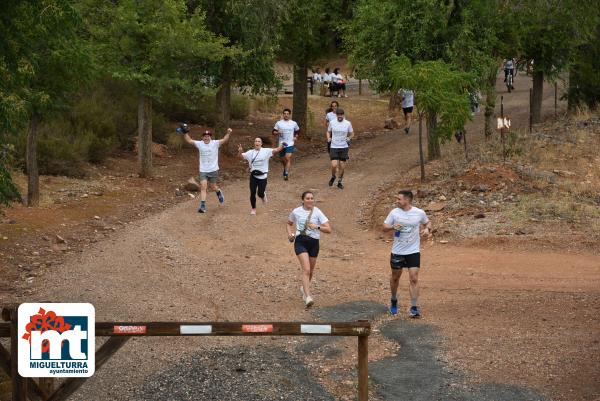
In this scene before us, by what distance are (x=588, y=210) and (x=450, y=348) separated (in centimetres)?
814

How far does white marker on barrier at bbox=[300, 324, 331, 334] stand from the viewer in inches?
344

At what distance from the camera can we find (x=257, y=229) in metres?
19.1

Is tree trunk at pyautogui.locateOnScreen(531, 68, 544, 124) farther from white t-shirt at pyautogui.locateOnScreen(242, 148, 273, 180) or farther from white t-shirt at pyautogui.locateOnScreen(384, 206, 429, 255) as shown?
white t-shirt at pyautogui.locateOnScreen(384, 206, 429, 255)

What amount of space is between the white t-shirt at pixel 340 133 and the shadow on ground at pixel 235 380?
10804 millimetres

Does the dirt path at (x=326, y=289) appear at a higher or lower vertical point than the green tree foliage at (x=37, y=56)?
lower

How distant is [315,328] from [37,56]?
9.12 metres

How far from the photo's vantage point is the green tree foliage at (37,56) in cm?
1313

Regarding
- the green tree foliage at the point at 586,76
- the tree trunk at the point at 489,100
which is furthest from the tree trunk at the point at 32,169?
the green tree foliage at the point at 586,76

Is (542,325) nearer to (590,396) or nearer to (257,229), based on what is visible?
(590,396)

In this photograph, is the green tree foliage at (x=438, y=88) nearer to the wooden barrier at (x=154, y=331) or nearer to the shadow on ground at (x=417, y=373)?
the shadow on ground at (x=417, y=373)

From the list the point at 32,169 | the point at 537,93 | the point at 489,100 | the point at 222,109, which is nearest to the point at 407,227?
the point at 32,169

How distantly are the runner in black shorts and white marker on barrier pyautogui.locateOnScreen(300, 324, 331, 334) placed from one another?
15.6ft

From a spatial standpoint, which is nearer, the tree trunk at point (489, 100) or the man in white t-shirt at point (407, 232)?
the man in white t-shirt at point (407, 232)

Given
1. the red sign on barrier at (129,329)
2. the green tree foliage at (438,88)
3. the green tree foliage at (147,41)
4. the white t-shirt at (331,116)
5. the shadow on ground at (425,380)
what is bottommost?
the shadow on ground at (425,380)
